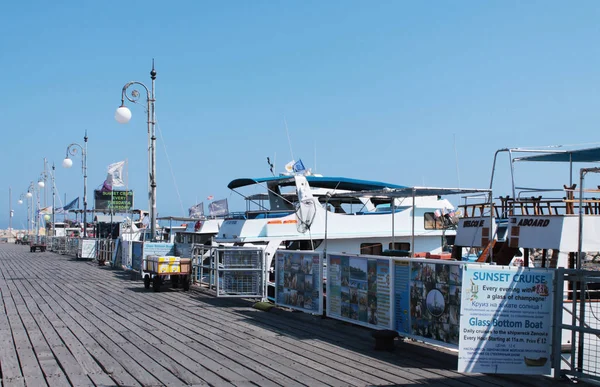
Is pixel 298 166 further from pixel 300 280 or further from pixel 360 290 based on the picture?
pixel 360 290

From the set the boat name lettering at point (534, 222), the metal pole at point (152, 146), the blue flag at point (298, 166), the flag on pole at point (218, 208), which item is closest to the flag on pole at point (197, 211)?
the flag on pole at point (218, 208)

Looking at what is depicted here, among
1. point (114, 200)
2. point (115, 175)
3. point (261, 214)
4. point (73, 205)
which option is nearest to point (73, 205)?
point (73, 205)

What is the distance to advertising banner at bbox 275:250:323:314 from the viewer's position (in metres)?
12.7

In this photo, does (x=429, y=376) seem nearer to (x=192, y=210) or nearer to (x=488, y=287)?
(x=488, y=287)

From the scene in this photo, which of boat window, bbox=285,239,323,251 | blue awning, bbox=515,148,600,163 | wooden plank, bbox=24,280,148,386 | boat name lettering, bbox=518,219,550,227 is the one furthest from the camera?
boat window, bbox=285,239,323,251

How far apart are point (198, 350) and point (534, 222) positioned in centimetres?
605

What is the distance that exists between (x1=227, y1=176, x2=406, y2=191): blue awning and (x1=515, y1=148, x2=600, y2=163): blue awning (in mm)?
12295

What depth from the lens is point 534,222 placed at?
1072 cm

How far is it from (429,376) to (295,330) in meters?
3.90

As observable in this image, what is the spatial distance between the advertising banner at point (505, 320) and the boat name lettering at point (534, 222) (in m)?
2.41

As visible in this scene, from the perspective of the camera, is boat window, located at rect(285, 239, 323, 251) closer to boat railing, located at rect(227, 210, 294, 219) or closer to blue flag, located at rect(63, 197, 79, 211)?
boat railing, located at rect(227, 210, 294, 219)

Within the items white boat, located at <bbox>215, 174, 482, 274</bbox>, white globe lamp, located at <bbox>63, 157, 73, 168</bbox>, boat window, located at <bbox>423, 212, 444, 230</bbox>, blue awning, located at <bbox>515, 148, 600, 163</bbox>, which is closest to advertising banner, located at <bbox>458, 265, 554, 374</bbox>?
blue awning, located at <bbox>515, 148, 600, 163</bbox>

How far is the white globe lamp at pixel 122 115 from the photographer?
21.2m

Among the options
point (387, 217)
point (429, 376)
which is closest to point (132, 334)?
point (429, 376)
